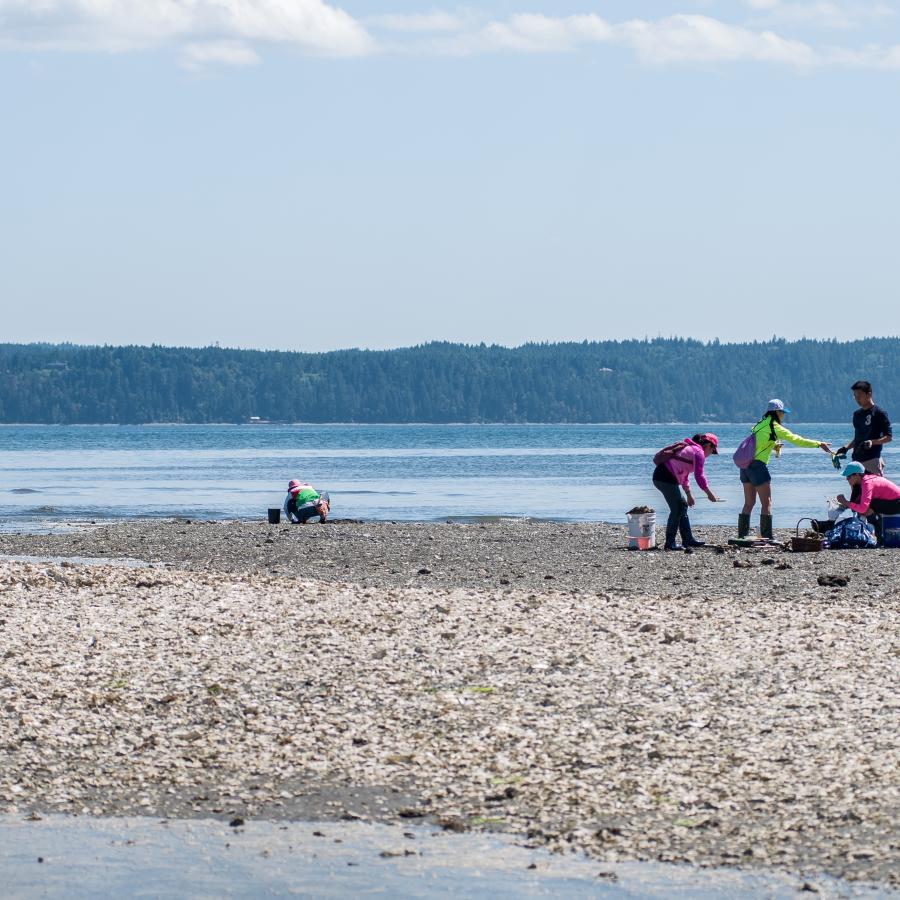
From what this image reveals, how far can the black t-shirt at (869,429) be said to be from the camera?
840 inches

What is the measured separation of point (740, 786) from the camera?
9.02 meters

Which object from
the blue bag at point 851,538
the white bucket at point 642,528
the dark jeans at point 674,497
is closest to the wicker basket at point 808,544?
the blue bag at point 851,538

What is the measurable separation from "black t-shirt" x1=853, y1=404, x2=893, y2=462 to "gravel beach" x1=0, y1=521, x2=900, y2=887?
3766 millimetres

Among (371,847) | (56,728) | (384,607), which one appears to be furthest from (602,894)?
(384,607)

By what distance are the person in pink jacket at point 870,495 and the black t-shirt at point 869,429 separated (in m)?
0.17

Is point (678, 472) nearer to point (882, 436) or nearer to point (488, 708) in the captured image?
point (882, 436)

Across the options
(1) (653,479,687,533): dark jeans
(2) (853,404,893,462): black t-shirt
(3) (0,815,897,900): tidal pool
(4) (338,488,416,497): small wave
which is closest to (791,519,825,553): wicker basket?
(2) (853,404,893,462): black t-shirt

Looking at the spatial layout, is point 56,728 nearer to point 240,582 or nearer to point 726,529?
point 240,582

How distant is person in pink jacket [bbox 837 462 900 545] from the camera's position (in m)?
21.2

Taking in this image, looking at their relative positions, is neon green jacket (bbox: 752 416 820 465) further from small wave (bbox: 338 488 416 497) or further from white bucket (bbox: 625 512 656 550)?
small wave (bbox: 338 488 416 497)

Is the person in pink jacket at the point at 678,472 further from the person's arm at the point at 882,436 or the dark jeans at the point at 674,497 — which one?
the person's arm at the point at 882,436

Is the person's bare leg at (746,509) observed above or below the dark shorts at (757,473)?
below

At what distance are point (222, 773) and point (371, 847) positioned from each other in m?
1.57

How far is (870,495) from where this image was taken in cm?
2134
